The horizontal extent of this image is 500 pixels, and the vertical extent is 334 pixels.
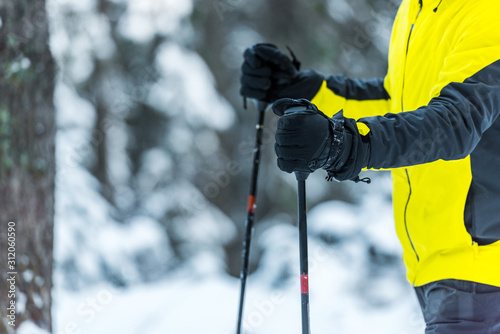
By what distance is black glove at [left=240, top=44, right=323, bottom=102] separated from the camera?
2.24 meters

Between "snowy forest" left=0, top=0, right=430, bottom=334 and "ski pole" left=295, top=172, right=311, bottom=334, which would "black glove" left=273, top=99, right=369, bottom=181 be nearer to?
"ski pole" left=295, top=172, right=311, bottom=334

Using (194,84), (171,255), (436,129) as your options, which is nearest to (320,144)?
(436,129)

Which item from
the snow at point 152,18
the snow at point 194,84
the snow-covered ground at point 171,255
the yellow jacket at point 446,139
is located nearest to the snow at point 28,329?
the snow-covered ground at point 171,255

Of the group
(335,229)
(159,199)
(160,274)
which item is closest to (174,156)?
(159,199)

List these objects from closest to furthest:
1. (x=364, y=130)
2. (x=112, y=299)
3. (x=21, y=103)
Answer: (x=364, y=130) → (x=21, y=103) → (x=112, y=299)

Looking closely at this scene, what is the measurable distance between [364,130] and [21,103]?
6.48 feet

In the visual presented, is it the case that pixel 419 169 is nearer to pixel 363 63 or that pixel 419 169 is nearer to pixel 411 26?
pixel 411 26

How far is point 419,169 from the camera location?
1.65 metres

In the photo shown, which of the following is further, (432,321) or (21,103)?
(21,103)

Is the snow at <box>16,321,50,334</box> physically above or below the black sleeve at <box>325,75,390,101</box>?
below

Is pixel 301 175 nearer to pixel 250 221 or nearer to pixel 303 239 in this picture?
pixel 303 239

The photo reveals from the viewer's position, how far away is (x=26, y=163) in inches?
97.2

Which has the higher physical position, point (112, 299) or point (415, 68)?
point (415, 68)

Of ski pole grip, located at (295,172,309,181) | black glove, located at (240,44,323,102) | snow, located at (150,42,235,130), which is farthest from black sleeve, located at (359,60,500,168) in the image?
snow, located at (150,42,235,130)
